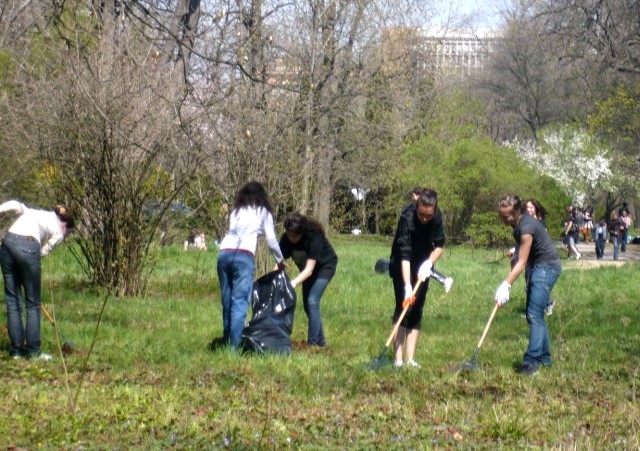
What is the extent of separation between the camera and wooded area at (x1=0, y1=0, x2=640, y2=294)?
11.9 meters

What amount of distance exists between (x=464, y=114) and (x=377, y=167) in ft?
28.3

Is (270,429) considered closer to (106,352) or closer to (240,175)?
(106,352)

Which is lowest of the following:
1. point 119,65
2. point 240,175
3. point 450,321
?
point 450,321

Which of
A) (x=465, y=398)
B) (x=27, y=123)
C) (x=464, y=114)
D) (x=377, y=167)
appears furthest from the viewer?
(x=464, y=114)

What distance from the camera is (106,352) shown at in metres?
9.94

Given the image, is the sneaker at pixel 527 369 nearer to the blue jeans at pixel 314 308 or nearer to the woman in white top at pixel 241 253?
the blue jeans at pixel 314 308

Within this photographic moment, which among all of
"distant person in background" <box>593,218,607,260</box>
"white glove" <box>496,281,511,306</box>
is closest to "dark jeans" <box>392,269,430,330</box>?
"white glove" <box>496,281,511,306</box>

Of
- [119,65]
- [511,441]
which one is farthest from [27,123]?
[511,441]

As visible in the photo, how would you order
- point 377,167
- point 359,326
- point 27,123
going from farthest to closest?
point 377,167 < point 27,123 < point 359,326

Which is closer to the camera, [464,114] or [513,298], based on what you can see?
[513,298]

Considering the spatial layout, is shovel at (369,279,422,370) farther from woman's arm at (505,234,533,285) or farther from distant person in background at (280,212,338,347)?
distant person in background at (280,212,338,347)

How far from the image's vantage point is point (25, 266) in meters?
9.08

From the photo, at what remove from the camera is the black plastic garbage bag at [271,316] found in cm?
973

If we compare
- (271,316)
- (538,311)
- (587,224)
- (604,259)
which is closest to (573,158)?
(587,224)
